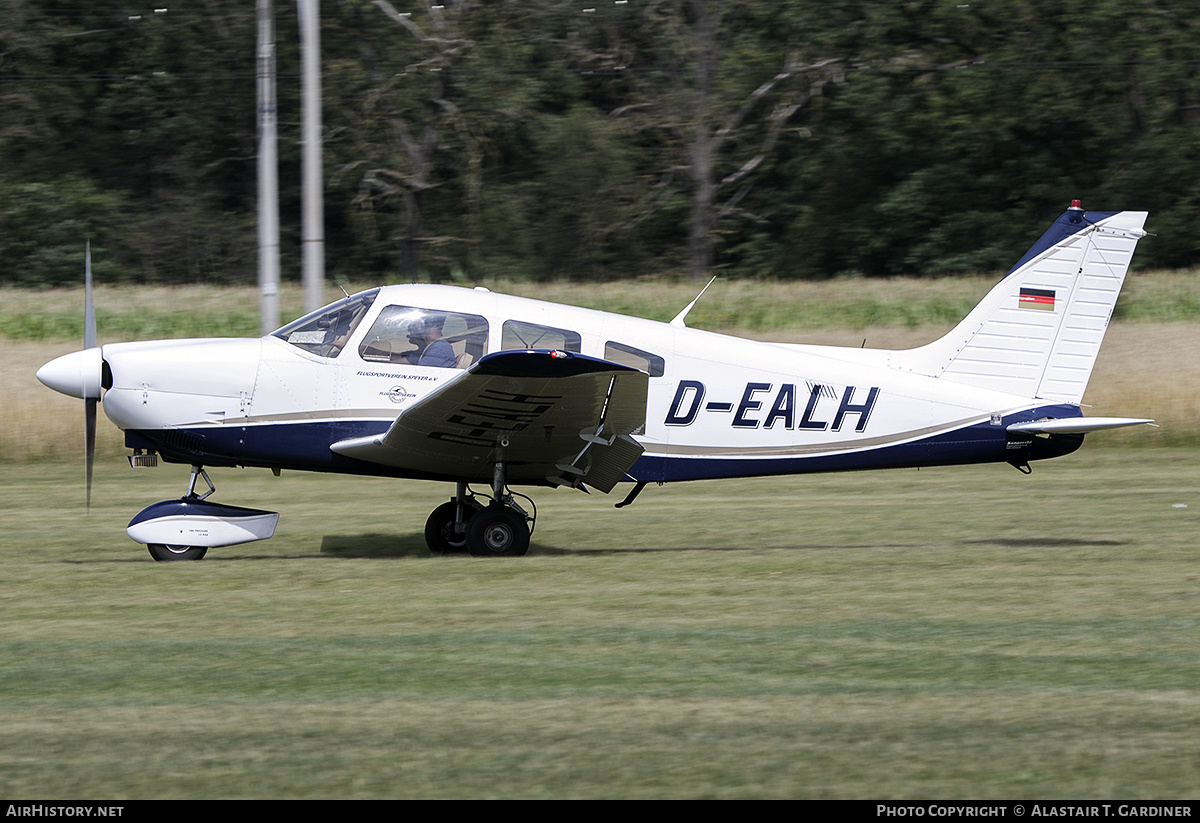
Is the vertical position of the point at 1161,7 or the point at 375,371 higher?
the point at 1161,7

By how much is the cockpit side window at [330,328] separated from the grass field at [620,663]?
153 centimetres

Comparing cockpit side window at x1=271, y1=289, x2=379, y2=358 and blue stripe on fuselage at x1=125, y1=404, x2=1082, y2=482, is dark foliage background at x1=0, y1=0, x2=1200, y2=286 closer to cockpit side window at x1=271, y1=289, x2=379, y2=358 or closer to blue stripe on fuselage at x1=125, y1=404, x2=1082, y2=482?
blue stripe on fuselage at x1=125, y1=404, x2=1082, y2=482

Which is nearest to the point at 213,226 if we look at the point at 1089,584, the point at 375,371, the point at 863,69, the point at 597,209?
the point at 597,209

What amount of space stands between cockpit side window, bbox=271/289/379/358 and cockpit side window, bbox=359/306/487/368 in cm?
15

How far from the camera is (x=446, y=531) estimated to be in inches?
389

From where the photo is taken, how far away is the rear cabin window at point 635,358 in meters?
9.30

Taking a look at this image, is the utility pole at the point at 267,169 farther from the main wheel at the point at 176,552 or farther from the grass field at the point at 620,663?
the main wheel at the point at 176,552

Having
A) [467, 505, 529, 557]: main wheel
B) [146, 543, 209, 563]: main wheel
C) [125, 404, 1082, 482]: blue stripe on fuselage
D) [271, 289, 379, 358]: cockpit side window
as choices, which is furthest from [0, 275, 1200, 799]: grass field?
[271, 289, 379, 358]: cockpit side window

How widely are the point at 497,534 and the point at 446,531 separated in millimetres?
612

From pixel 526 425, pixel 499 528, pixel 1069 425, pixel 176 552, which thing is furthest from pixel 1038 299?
pixel 176 552

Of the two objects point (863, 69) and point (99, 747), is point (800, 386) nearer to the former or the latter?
point (99, 747)

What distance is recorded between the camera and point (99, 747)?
482 cm

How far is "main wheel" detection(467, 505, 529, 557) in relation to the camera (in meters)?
9.41

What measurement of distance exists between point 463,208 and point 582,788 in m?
35.4
